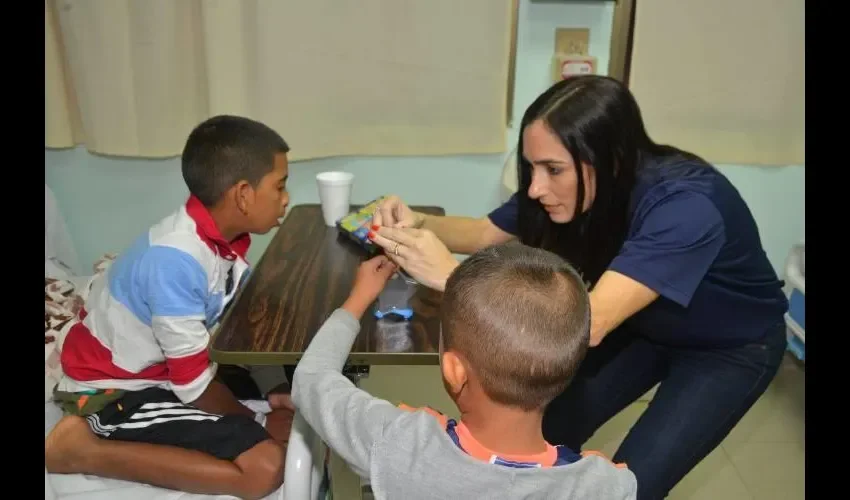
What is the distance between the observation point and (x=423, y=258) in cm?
134

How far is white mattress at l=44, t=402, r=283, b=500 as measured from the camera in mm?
1269

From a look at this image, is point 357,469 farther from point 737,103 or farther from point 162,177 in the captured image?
point 737,103

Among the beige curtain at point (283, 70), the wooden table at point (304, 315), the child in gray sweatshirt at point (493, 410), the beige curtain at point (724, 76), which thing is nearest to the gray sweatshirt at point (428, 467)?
the child in gray sweatshirt at point (493, 410)

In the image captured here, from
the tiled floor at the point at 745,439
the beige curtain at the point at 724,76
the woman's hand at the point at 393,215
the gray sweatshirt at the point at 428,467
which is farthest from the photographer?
the beige curtain at the point at 724,76

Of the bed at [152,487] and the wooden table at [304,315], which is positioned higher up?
the wooden table at [304,315]

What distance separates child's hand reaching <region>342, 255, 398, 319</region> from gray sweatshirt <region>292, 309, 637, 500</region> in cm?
28

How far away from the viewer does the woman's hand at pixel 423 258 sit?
1341 millimetres

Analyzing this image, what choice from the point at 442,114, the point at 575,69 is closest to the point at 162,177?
the point at 442,114

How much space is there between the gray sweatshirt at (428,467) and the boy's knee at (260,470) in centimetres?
42

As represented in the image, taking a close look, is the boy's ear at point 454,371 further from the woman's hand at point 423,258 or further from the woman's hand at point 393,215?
the woman's hand at point 393,215

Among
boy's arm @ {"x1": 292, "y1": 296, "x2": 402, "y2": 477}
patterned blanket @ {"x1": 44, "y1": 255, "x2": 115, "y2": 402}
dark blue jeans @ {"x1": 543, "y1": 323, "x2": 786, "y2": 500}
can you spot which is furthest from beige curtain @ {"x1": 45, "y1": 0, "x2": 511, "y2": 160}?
boy's arm @ {"x1": 292, "y1": 296, "x2": 402, "y2": 477}

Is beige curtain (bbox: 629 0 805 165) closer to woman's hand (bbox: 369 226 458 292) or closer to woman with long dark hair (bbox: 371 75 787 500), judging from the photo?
woman with long dark hair (bbox: 371 75 787 500)

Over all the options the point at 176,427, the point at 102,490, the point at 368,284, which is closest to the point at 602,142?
the point at 368,284

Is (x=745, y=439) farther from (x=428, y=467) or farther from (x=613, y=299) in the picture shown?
(x=428, y=467)
